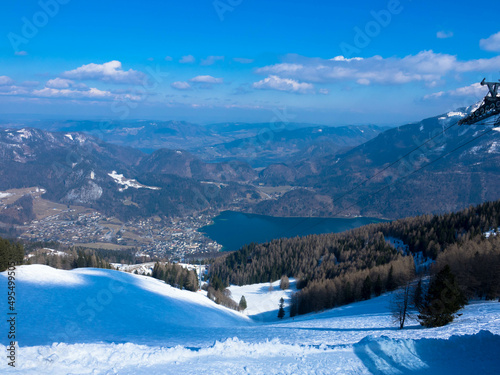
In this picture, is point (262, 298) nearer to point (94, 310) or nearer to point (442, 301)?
point (94, 310)

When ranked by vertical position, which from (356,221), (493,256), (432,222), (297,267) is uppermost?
(493,256)

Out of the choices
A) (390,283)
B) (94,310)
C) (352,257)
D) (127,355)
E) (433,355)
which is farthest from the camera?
(352,257)

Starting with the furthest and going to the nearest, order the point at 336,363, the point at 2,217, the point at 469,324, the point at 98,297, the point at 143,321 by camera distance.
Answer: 1. the point at 2,217
2. the point at 98,297
3. the point at 143,321
4. the point at 469,324
5. the point at 336,363

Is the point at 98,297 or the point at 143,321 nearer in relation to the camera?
the point at 143,321

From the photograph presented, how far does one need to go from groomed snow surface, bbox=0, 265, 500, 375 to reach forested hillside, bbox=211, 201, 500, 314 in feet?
35.2

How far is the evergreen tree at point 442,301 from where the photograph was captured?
18372 mm

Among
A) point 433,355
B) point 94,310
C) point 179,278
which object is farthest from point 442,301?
point 179,278

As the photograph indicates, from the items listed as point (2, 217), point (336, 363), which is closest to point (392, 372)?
point (336, 363)

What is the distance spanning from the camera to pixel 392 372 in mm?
11688

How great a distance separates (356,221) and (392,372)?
654 ft

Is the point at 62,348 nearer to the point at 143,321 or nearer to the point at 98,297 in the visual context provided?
the point at 143,321

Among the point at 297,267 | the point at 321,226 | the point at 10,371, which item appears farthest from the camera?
the point at 321,226

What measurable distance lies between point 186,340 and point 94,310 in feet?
34.7

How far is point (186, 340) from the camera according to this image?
727 inches
